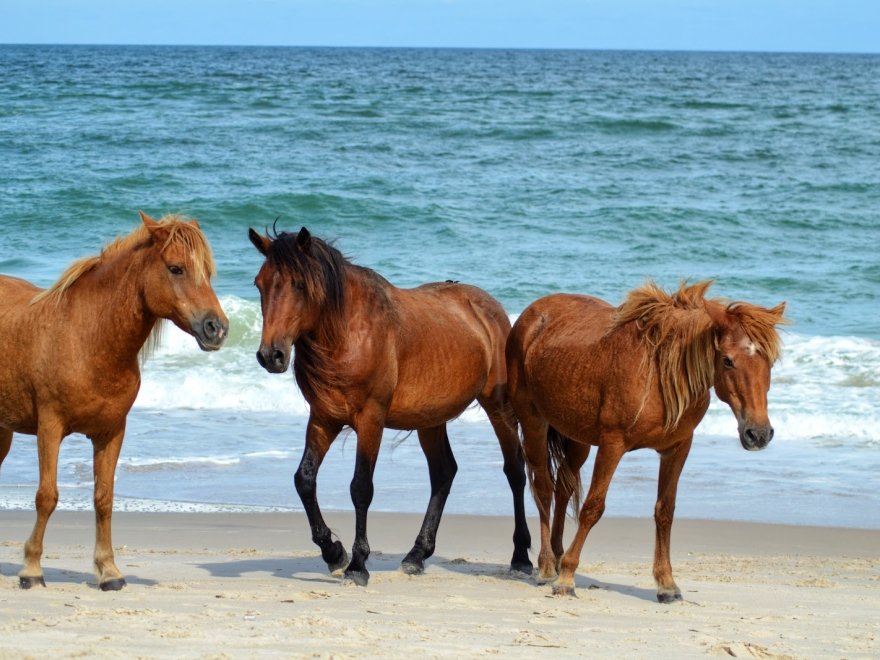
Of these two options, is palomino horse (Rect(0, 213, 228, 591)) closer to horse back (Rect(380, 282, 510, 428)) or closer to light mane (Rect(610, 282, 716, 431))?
horse back (Rect(380, 282, 510, 428))

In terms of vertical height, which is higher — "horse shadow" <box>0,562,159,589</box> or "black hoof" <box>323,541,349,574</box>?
"black hoof" <box>323,541,349,574</box>

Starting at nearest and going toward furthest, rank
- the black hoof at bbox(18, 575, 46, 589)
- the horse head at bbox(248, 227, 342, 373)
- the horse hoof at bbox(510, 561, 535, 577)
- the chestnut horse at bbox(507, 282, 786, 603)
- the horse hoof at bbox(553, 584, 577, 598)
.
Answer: the chestnut horse at bbox(507, 282, 786, 603)
the black hoof at bbox(18, 575, 46, 589)
the horse head at bbox(248, 227, 342, 373)
the horse hoof at bbox(553, 584, 577, 598)
the horse hoof at bbox(510, 561, 535, 577)

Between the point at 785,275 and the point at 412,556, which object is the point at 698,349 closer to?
the point at 412,556

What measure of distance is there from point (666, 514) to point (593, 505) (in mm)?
350

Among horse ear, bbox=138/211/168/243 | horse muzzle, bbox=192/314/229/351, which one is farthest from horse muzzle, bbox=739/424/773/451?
horse ear, bbox=138/211/168/243

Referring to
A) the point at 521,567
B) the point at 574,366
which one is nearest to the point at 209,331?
the point at 574,366

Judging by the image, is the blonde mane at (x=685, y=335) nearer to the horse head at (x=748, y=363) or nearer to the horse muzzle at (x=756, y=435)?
the horse head at (x=748, y=363)

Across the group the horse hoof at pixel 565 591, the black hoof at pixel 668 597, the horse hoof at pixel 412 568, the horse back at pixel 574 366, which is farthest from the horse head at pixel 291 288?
the black hoof at pixel 668 597

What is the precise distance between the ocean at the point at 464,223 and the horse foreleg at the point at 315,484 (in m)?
1.01

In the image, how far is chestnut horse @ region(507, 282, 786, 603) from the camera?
4812mm

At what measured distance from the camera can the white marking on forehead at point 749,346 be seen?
15.6ft

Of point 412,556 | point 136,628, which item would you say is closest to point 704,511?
point 412,556

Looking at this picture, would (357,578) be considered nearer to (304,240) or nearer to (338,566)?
(338,566)

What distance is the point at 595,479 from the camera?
5219 millimetres
